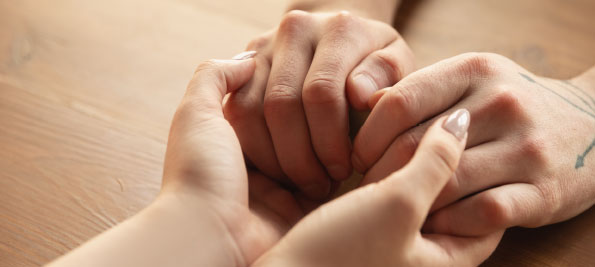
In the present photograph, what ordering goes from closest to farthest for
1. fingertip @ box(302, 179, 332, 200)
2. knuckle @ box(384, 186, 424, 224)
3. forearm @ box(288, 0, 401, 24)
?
knuckle @ box(384, 186, 424, 224) → fingertip @ box(302, 179, 332, 200) → forearm @ box(288, 0, 401, 24)

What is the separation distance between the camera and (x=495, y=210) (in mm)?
520

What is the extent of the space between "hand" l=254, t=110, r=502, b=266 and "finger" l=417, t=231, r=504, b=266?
0.04 metres

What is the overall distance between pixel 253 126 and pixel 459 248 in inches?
11.3

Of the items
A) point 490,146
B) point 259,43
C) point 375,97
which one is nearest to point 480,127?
point 490,146

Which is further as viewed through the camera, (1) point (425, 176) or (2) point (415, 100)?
(2) point (415, 100)

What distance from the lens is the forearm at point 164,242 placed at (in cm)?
47

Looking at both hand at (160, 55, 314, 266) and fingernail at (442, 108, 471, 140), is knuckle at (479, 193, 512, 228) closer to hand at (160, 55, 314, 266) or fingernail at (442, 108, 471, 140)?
fingernail at (442, 108, 471, 140)

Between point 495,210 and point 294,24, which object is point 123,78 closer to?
point 294,24

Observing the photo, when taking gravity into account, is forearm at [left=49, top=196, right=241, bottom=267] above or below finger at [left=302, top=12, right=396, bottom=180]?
below

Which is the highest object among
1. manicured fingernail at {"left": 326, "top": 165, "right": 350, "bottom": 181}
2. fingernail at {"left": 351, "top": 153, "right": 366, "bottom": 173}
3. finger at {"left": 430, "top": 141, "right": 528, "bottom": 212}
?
finger at {"left": 430, "top": 141, "right": 528, "bottom": 212}

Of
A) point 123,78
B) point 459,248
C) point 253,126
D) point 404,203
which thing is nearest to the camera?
point 404,203

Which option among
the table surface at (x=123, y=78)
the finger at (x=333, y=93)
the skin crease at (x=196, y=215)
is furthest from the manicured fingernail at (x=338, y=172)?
the table surface at (x=123, y=78)

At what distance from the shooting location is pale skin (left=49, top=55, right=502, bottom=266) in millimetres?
436

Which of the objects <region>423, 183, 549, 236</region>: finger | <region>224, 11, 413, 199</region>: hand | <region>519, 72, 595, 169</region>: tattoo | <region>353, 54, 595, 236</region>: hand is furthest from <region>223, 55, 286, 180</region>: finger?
<region>519, 72, 595, 169</region>: tattoo
